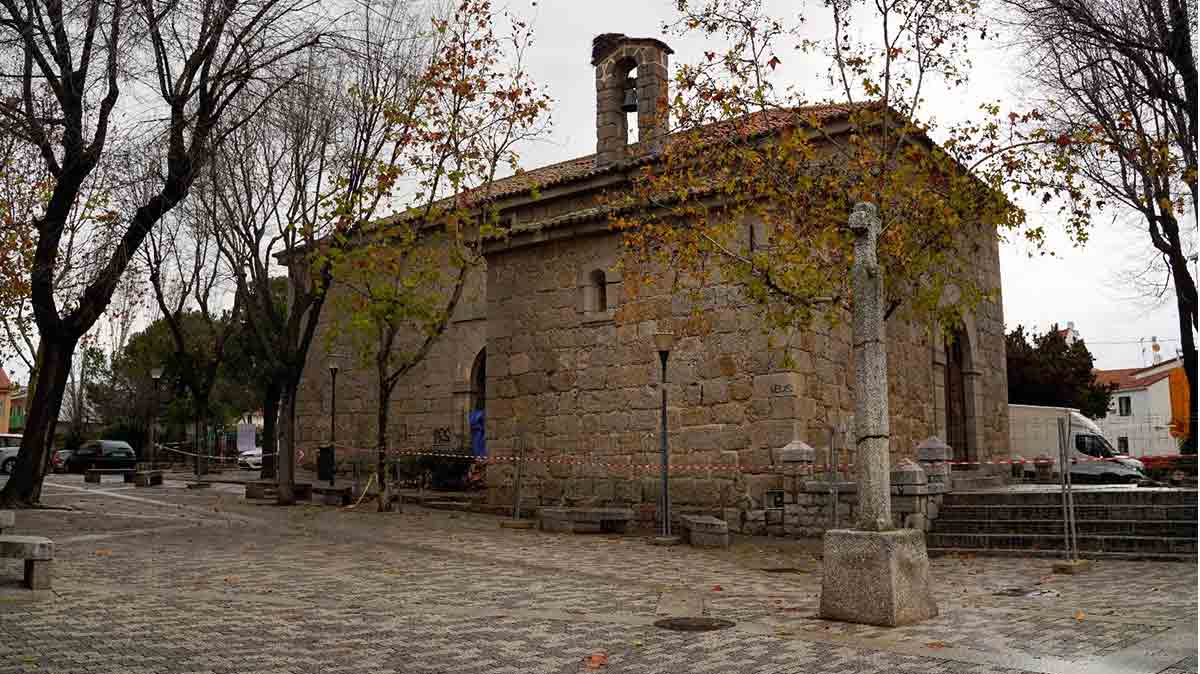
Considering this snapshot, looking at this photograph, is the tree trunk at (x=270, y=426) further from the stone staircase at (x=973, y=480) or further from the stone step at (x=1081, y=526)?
the stone step at (x=1081, y=526)

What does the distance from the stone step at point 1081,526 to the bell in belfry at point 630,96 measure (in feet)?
35.3

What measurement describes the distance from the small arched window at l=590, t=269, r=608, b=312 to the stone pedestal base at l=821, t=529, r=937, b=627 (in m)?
8.93

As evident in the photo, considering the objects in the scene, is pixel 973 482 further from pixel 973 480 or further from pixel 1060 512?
pixel 1060 512

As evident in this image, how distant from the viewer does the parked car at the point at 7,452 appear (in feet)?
100

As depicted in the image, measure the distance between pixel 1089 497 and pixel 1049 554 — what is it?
1717mm

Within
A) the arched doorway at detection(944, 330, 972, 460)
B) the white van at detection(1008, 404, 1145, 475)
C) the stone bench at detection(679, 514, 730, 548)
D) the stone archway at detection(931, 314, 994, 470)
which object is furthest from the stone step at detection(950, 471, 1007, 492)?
the white van at detection(1008, 404, 1145, 475)

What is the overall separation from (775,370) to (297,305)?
29.0 feet

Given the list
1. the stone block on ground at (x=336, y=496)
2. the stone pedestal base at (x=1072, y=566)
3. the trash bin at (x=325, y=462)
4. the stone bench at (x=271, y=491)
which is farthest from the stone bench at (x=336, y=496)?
the stone pedestal base at (x=1072, y=566)

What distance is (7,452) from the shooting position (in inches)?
1219

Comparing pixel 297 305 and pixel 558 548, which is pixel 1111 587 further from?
pixel 297 305

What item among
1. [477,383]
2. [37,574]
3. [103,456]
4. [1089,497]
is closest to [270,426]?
[103,456]

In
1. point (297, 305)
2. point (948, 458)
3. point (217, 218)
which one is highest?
point (217, 218)

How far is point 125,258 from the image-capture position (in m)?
13.8

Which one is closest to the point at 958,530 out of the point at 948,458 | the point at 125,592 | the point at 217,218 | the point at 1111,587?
the point at 948,458
